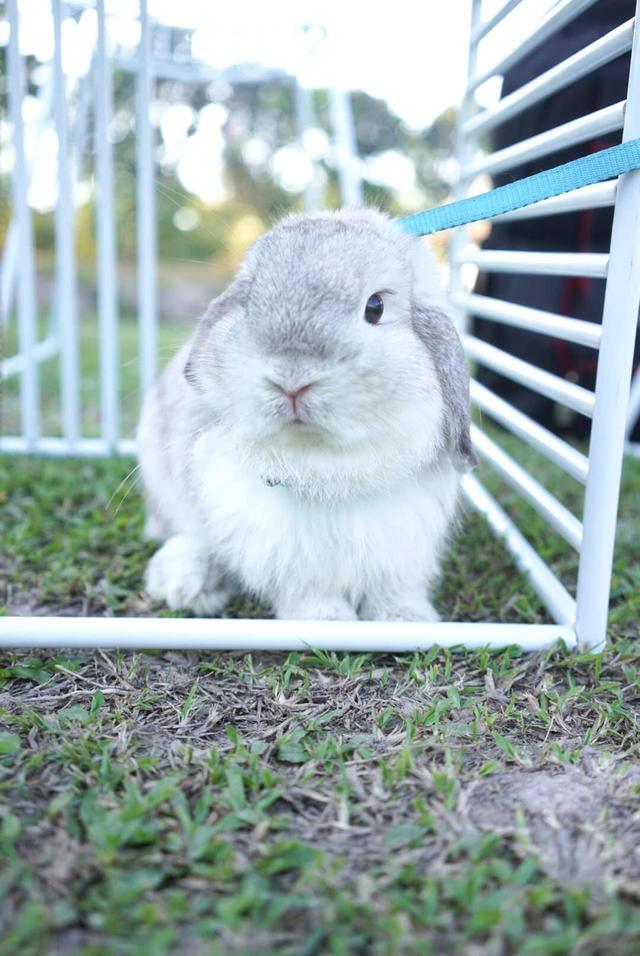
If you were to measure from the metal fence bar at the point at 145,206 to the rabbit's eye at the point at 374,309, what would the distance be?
1404 millimetres

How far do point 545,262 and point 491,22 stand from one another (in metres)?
0.95

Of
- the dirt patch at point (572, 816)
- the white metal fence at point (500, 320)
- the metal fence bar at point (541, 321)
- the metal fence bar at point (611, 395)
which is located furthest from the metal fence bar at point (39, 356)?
the dirt patch at point (572, 816)

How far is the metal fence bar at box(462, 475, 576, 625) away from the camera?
7.18 ft

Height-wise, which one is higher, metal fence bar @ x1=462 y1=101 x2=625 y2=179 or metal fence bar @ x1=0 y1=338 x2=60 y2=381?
metal fence bar @ x1=462 y1=101 x2=625 y2=179

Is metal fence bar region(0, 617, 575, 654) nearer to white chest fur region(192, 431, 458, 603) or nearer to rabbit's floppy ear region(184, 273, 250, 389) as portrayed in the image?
white chest fur region(192, 431, 458, 603)

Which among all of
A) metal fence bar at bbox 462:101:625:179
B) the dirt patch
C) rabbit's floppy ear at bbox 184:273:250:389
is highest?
metal fence bar at bbox 462:101:625:179

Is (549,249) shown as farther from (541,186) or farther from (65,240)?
(541,186)

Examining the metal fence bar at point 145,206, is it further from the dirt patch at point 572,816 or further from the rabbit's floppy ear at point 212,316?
the dirt patch at point 572,816

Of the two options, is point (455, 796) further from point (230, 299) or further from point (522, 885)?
point (230, 299)

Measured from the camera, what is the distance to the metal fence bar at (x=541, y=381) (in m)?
2.05

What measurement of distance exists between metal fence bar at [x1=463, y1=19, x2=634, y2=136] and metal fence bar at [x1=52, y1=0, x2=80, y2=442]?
165 cm

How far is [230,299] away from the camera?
6.43 ft

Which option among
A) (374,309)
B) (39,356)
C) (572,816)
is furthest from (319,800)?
(39,356)

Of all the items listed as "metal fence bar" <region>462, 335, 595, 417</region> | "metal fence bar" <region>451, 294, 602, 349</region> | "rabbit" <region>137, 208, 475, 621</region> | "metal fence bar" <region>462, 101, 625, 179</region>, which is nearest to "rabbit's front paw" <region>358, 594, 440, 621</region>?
"rabbit" <region>137, 208, 475, 621</region>
